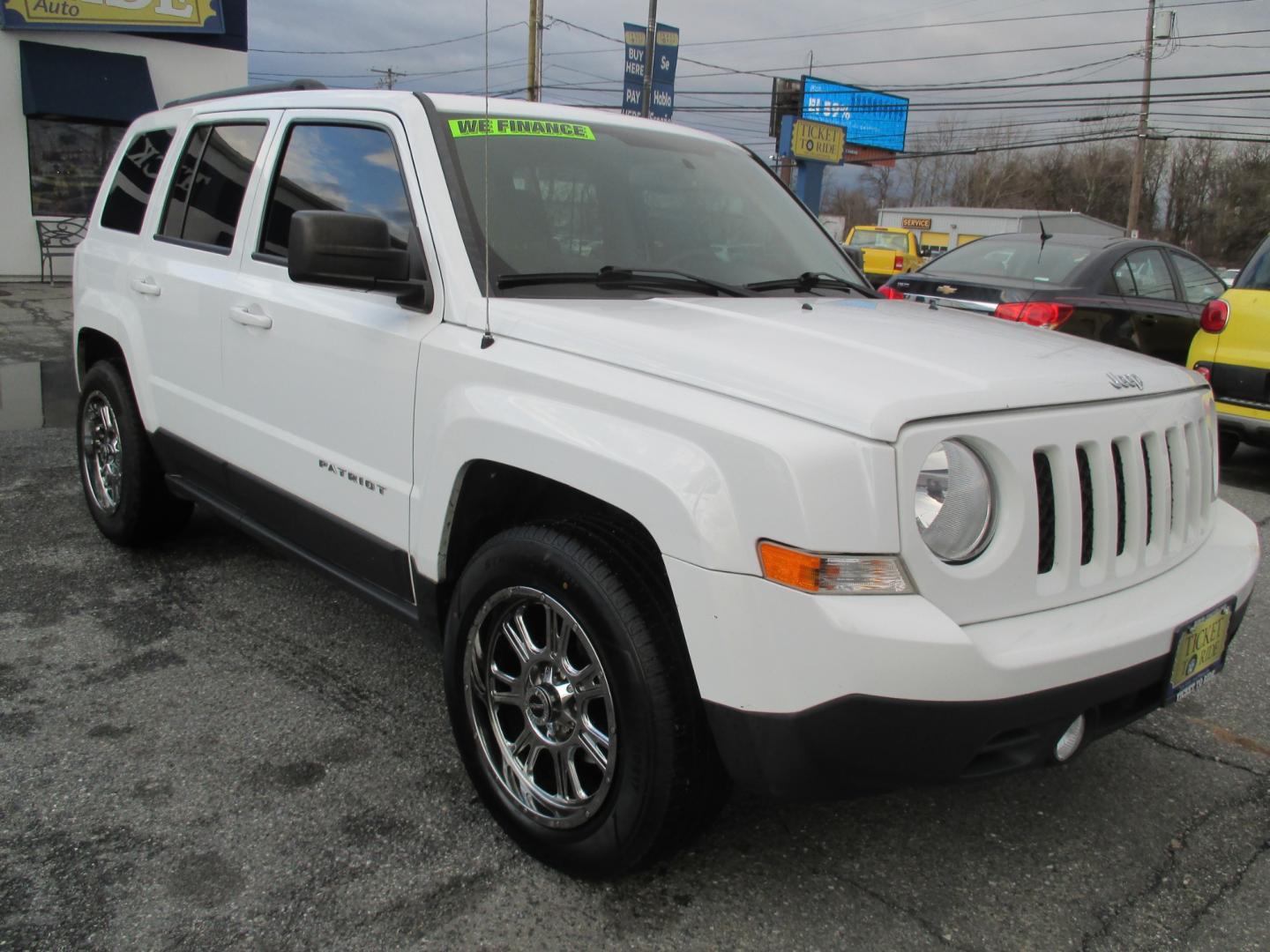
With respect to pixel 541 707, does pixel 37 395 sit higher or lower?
lower

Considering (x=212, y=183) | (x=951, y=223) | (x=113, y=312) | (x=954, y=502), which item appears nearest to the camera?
(x=954, y=502)

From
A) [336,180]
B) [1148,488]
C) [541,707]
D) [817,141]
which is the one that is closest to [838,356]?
[1148,488]

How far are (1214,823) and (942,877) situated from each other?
88cm

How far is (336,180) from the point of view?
325 centimetres

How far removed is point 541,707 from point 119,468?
2916 millimetres

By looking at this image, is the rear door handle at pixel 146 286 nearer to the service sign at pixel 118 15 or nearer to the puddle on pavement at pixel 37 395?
the puddle on pavement at pixel 37 395

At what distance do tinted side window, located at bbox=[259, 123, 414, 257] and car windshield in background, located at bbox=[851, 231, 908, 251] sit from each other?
91.3 ft

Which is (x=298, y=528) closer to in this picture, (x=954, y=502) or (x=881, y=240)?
(x=954, y=502)

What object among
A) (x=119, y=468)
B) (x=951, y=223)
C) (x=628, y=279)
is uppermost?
(x=951, y=223)

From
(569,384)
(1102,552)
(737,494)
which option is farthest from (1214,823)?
(569,384)

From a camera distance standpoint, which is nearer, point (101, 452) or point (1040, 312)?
point (101, 452)

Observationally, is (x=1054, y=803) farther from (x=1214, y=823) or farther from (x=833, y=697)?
(x=833, y=697)

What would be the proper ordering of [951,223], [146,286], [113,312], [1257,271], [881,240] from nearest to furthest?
[146,286] → [113,312] → [1257,271] → [881,240] → [951,223]

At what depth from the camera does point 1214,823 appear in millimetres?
2842
